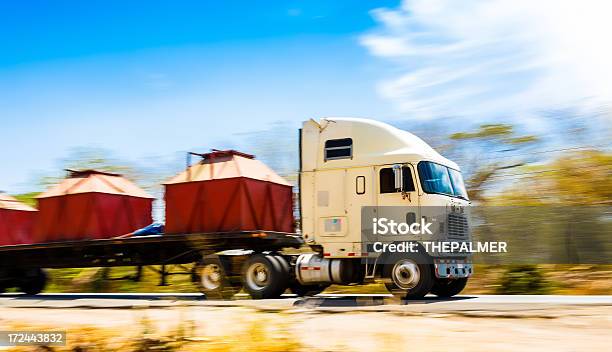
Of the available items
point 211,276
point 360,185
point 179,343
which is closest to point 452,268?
point 360,185

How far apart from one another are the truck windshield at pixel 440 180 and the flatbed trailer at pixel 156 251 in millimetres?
3918

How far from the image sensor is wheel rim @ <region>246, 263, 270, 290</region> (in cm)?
1481

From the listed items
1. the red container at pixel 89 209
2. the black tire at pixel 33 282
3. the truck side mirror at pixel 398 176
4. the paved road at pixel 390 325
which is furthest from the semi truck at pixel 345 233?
the black tire at pixel 33 282

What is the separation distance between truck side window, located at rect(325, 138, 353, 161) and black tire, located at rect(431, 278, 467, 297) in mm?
3455

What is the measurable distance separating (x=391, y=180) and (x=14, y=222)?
12895 millimetres

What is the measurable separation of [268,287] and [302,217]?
5.79 ft

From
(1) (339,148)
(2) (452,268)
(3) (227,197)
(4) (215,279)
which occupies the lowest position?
(4) (215,279)

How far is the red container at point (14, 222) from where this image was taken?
20.1 metres

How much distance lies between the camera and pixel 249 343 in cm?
618

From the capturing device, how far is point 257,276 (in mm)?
15023

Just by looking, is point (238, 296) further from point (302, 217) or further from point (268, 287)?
point (302, 217)

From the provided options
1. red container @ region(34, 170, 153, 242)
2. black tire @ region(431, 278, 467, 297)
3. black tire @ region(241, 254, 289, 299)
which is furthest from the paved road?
red container @ region(34, 170, 153, 242)

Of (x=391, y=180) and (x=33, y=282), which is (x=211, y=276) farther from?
(x=33, y=282)

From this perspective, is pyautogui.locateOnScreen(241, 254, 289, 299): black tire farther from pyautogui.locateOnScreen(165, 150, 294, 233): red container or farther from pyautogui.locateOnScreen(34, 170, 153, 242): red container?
pyautogui.locateOnScreen(34, 170, 153, 242): red container
